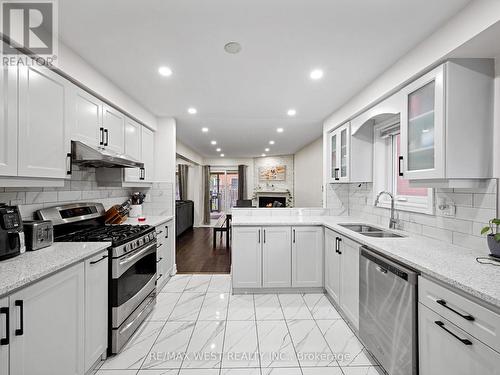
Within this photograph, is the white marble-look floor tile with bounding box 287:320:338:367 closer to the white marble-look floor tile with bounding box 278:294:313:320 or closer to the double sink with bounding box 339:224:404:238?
the white marble-look floor tile with bounding box 278:294:313:320

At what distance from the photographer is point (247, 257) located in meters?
2.95

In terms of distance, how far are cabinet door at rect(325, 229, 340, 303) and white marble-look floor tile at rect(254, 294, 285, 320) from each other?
625 millimetres

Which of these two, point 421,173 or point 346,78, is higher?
point 346,78

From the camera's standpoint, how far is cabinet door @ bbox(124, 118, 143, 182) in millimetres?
2949

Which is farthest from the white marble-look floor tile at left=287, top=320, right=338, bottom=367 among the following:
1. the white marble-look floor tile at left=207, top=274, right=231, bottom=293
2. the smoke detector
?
the smoke detector

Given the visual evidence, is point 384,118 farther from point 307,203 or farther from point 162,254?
point 307,203

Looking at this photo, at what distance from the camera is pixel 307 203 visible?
677 centimetres

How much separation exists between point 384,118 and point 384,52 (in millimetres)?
1034

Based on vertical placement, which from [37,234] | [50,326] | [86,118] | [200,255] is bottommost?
[200,255]

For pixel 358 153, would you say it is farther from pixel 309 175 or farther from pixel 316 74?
pixel 309 175

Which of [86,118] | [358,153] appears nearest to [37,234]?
[86,118]

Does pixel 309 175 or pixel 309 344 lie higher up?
pixel 309 175

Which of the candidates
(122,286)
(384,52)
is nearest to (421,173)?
(384,52)

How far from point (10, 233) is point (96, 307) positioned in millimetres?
742
